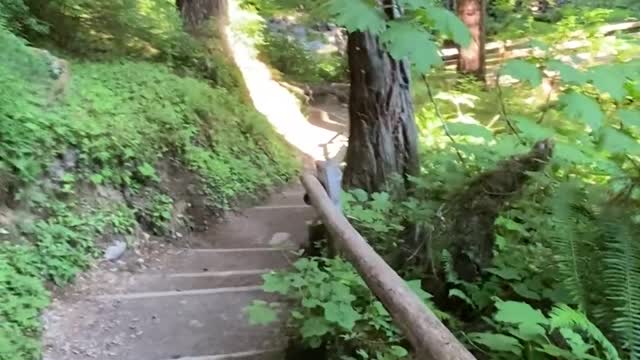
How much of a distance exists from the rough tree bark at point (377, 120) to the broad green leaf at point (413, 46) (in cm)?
337

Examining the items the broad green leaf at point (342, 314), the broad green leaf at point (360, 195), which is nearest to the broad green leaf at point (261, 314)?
the broad green leaf at point (342, 314)

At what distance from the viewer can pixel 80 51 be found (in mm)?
8523

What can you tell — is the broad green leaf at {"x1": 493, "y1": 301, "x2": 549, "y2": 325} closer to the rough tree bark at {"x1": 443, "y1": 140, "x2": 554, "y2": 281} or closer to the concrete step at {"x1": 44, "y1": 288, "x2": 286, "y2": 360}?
the rough tree bark at {"x1": 443, "y1": 140, "x2": 554, "y2": 281}

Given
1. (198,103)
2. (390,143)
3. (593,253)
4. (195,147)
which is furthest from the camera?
(198,103)

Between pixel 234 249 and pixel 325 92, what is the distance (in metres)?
7.94

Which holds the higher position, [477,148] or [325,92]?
[477,148]

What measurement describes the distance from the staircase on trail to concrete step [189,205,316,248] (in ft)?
0.51

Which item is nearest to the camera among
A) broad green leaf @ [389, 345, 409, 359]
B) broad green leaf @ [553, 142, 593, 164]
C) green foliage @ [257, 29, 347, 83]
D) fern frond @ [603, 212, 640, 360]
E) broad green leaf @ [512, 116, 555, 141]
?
fern frond @ [603, 212, 640, 360]

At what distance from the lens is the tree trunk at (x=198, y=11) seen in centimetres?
1163

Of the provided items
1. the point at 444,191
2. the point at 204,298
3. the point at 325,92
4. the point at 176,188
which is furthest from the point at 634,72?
the point at 325,92

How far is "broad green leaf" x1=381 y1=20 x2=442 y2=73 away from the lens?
3.03m

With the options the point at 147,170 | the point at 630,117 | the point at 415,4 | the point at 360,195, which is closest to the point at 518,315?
the point at 630,117

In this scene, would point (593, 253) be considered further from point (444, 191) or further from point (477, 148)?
point (477, 148)

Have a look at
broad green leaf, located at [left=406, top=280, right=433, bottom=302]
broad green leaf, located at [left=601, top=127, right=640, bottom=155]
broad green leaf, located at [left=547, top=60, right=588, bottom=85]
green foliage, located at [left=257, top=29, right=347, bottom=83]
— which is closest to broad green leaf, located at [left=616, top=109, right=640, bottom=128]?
broad green leaf, located at [left=601, top=127, right=640, bottom=155]
